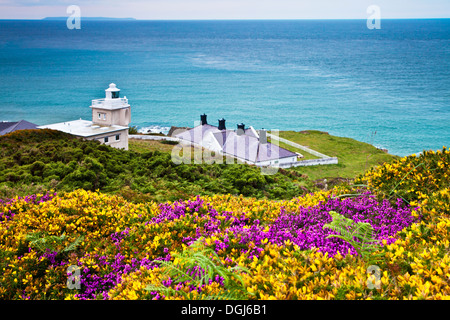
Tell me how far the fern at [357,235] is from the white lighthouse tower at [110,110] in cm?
4145

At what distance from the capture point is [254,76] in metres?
161

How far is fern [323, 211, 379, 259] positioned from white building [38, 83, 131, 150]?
3817 cm

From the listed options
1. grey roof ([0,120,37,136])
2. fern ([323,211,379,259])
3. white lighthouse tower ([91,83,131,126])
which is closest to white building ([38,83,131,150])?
white lighthouse tower ([91,83,131,126])

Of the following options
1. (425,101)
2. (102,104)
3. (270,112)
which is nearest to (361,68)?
(425,101)

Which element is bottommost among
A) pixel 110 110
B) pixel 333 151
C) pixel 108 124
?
pixel 333 151

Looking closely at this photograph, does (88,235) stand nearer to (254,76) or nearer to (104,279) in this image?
(104,279)

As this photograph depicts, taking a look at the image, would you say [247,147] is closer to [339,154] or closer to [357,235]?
[339,154]

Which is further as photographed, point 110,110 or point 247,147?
point 247,147

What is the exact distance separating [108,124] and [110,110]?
166 cm

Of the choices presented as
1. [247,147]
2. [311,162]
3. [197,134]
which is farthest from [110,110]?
[311,162]

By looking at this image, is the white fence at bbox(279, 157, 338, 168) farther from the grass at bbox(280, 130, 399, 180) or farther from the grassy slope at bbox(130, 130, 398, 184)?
the grassy slope at bbox(130, 130, 398, 184)

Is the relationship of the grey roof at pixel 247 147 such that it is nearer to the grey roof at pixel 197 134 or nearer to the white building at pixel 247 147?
the white building at pixel 247 147

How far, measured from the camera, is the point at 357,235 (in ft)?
15.5
